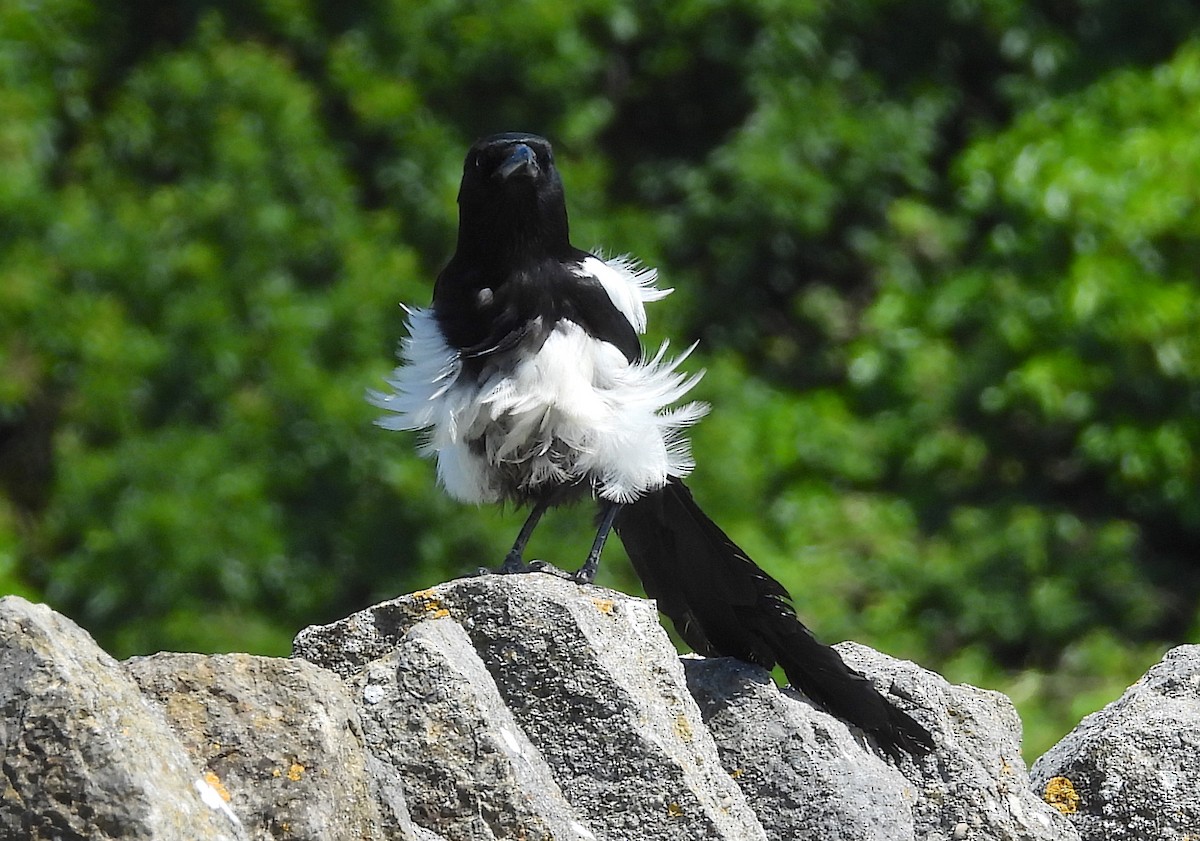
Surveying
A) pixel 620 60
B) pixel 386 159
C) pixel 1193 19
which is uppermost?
pixel 1193 19

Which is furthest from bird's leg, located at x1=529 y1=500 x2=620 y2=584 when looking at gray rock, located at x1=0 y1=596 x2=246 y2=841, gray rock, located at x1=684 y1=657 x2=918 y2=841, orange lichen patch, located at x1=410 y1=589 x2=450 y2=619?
gray rock, located at x1=0 y1=596 x2=246 y2=841

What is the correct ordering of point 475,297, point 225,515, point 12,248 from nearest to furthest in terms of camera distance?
point 475,297, point 225,515, point 12,248

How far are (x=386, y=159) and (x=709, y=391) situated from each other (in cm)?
216

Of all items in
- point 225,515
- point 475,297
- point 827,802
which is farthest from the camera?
point 225,515

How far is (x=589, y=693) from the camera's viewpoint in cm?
275

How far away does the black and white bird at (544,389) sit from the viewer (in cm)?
383

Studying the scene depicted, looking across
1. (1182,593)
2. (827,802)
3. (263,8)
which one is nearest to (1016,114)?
(1182,593)

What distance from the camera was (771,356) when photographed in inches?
363

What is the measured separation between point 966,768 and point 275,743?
1.46 m

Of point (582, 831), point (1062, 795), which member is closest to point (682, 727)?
point (582, 831)

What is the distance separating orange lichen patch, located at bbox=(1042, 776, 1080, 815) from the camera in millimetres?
3182

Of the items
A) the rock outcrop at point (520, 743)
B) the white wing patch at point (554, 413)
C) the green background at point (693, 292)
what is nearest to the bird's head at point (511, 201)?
the white wing patch at point (554, 413)

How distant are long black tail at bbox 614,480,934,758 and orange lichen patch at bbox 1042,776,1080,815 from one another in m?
0.24

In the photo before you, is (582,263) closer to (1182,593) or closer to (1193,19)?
(1182,593)
